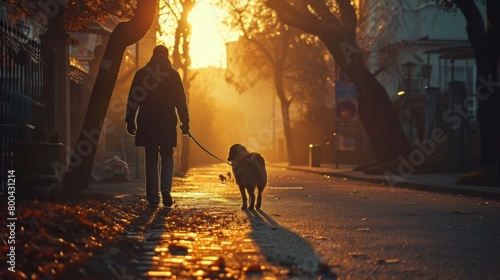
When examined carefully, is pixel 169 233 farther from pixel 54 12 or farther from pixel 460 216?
pixel 54 12

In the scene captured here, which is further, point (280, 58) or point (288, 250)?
point (280, 58)

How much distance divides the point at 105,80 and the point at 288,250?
8090 mm

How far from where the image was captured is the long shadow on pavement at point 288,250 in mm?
6638

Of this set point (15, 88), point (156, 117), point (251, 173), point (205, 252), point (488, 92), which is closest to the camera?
point (205, 252)

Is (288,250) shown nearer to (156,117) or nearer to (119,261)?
(119,261)

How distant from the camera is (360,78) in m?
28.7

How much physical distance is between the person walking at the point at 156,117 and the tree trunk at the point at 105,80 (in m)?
2.48

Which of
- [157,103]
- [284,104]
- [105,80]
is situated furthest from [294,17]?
[284,104]

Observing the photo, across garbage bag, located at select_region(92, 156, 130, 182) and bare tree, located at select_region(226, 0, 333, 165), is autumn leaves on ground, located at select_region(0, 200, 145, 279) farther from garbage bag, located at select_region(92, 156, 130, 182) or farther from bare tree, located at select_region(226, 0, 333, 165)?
bare tree, located at select_region(226, 0, 333, 165)

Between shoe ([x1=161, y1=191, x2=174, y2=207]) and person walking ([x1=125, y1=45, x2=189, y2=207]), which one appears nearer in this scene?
person walking ([x1=125, y1=45, x2=189, y2=207])

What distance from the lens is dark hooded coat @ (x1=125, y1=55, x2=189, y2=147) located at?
1255cm

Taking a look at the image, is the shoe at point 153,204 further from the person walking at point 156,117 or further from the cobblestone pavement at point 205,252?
the cobblestone pavement at point 205,252

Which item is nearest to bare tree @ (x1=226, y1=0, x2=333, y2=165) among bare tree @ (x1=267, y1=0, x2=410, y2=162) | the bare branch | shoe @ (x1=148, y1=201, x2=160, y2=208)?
bare tree @ (x1=267, y1=0, x2=410, y2=162)

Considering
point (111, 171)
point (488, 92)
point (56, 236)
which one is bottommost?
point (56, 236)
